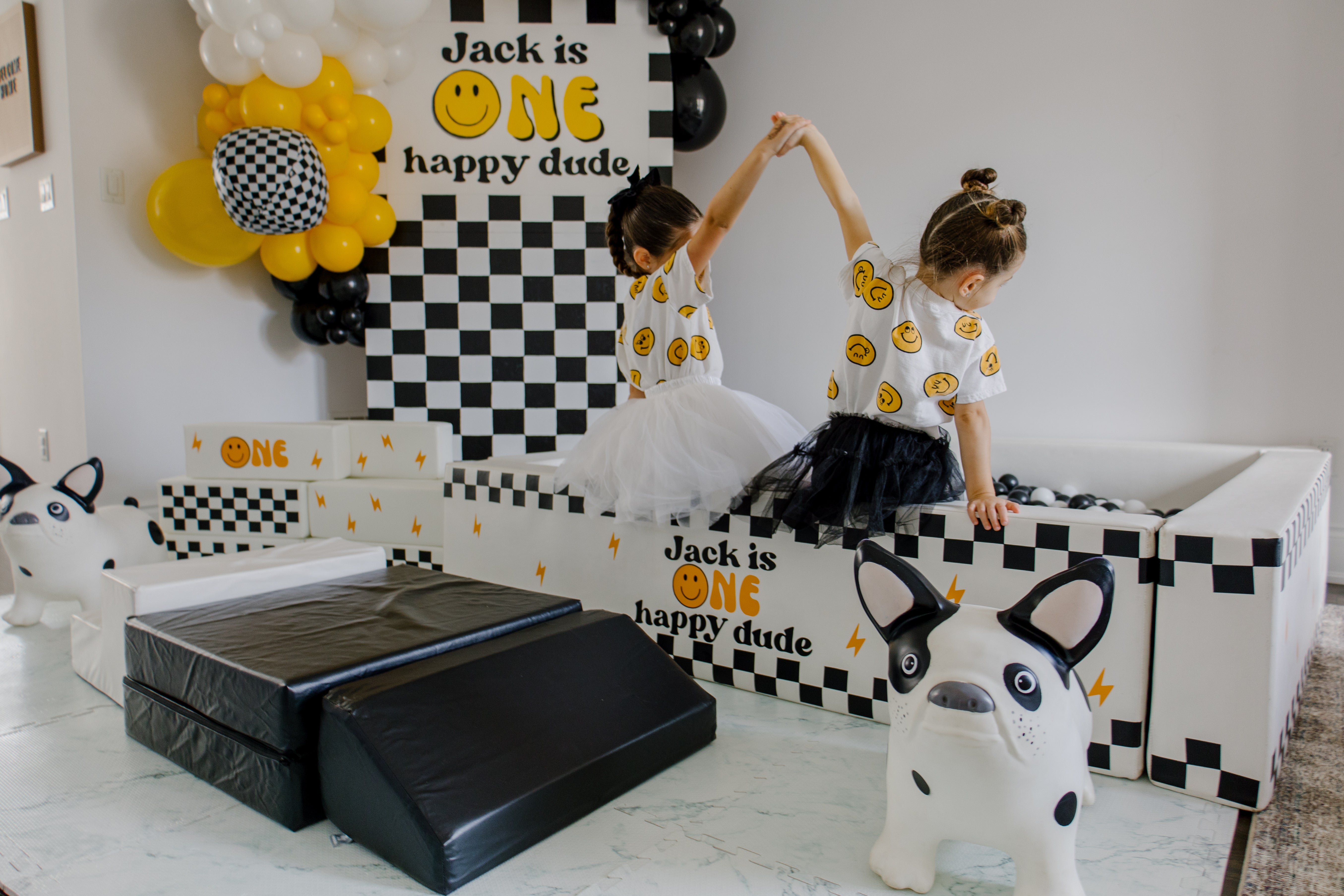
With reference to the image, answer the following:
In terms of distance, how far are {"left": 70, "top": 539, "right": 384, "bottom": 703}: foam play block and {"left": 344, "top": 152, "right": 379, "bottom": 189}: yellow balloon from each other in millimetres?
1556

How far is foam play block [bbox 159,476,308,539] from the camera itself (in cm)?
230

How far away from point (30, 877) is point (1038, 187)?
2.93 metres

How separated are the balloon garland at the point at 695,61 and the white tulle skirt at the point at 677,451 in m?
1.52

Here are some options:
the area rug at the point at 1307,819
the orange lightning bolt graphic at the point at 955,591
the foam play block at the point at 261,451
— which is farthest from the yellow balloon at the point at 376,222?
the area rug at the point at 1307,819

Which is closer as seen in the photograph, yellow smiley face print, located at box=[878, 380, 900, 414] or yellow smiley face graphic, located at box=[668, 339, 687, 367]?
yellow smiley face print, located at box=[878, 380, 900, 414]

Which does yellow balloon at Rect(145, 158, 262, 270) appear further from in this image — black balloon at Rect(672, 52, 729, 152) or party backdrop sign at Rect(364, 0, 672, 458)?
black balloon at Rect(672, 52, 729, 152)

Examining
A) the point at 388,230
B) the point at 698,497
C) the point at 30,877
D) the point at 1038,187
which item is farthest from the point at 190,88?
the point at 1038,187

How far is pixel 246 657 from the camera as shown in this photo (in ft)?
3.17

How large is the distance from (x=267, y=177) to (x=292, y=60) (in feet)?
1.16

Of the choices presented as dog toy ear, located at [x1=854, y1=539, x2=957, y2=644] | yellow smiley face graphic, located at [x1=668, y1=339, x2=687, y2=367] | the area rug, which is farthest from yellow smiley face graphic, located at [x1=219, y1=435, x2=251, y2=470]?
the area rug

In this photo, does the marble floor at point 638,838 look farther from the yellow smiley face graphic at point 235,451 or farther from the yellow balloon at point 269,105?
the yellow balloon at point 269,105

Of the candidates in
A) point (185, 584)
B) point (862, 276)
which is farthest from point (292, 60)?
point (862, 276)

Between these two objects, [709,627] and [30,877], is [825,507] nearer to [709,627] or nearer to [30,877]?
[709,627]

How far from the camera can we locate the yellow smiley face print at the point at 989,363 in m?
1.23
